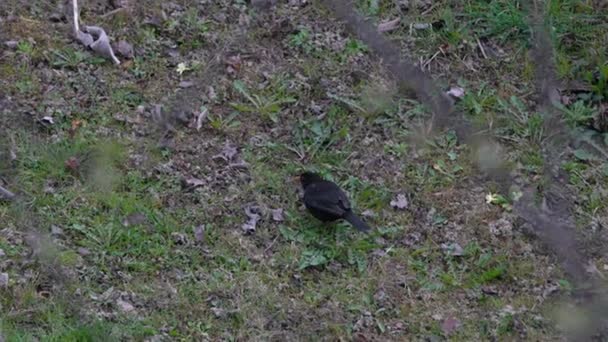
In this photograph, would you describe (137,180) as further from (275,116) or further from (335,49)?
(335,49)

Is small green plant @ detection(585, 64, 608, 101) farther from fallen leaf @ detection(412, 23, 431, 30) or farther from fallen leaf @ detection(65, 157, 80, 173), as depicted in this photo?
fallen leaf @ detection(65, 157, 80, 173)

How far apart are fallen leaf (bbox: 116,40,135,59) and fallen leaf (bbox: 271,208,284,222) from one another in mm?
1640

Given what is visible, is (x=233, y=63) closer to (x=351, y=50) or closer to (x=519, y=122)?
(x=351, y=50)

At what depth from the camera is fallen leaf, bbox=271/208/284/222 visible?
6.25m

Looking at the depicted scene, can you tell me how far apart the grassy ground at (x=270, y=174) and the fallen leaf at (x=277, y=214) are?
0.02m

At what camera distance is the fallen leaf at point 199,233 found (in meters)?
6.06

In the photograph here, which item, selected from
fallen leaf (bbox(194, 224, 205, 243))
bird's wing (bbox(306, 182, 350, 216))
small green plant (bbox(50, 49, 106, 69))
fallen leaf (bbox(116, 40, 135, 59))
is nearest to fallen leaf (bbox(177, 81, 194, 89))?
fallen leaf (bbox(116, 40, 135, 59))

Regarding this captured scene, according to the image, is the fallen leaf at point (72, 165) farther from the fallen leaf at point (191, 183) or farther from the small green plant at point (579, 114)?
the small green plant at point (579, 114)

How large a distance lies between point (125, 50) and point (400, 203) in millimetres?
2133

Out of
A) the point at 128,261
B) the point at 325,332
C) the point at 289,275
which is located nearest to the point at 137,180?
the point at 128,261

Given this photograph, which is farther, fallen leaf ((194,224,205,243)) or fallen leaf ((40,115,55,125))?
fallen leaf ((40,115,55,125))

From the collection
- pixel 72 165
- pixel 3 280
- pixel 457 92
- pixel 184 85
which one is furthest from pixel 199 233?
pixel 457 92

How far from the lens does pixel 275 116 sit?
6.90 metres

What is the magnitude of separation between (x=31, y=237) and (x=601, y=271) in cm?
304
